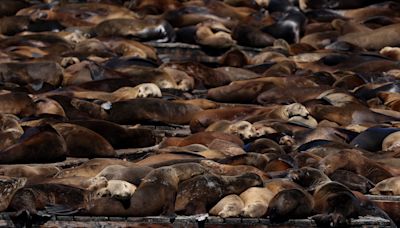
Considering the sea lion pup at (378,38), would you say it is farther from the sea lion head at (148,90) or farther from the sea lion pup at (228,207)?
the sea lion pup at (228,207)

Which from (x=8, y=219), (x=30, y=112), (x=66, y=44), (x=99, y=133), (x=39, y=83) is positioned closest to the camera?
(x=8, y=219)

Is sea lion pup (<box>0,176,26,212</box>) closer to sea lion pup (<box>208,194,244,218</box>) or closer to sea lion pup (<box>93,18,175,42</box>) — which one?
sea lion pup (<box>208,194,244,218</box>)

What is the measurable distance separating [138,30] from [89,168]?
8.64 m

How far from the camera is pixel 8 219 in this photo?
25.0 feet

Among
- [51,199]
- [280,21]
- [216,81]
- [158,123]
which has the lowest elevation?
[280,21]

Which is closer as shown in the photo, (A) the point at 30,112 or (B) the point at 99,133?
(B) the point at 99,133

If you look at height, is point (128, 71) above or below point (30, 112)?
below

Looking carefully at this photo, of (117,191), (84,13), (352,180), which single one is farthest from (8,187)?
(84,13)

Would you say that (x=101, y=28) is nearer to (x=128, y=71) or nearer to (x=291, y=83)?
(x=128, y=71)

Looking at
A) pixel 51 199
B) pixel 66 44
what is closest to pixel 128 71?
pixel 66 44

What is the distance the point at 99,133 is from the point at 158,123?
1.49 m

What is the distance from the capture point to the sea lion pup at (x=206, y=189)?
807 cm

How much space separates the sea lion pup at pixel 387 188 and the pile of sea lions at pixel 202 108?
10mm

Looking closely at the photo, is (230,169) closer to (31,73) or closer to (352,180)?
(352,180)
